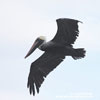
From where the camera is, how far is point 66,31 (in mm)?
23547

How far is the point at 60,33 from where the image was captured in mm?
23766

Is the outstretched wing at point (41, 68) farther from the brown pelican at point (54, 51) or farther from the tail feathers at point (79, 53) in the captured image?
the tail feathers at point (79, 53)

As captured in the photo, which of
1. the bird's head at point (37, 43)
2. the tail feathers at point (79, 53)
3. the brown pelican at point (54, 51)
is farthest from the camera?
the bird's head at point (37, 43)

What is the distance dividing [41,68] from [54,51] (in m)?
1.46

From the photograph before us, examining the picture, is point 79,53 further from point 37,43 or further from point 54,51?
point 37,43

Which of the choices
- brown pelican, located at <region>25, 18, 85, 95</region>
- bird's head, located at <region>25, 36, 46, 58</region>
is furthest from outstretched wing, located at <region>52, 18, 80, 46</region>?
bird's head, located at <region>25, 36, 46, 58</region>

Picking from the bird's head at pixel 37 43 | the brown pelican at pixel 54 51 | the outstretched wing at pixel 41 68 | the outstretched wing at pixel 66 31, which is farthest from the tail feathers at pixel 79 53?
the bird's head at pixel 37 43

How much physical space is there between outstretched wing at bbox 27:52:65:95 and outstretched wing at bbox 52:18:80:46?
686 millimetres

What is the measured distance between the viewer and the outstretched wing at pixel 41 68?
938 inches

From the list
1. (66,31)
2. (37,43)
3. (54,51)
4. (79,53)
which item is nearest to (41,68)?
(37,43)

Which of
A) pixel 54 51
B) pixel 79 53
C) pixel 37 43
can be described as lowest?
pixel 79 53

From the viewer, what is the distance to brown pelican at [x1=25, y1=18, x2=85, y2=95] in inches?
902

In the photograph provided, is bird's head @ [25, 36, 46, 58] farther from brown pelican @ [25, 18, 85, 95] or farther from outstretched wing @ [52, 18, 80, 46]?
outstretched wing @ [52, 18, 80, 46]

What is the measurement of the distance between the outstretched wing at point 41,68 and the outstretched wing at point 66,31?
2.25 ft
